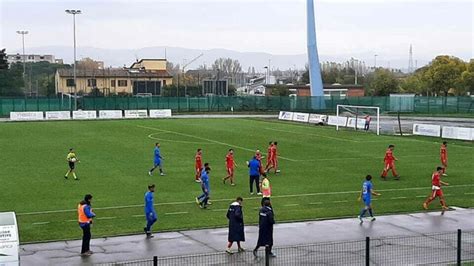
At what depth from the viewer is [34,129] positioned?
201 feet

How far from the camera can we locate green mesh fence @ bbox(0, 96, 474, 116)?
8875 cm

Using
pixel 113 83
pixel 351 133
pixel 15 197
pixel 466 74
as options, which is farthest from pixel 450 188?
pixel 113 83

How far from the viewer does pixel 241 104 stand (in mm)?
97812

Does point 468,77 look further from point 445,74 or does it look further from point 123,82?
point 123,82

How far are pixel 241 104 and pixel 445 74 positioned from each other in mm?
37741

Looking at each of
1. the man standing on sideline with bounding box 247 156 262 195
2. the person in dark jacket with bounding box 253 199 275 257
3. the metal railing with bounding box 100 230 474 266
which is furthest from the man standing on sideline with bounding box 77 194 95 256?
the man standing on sideline with bounding box 247 156 262 195

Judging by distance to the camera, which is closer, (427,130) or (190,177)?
(190,177)

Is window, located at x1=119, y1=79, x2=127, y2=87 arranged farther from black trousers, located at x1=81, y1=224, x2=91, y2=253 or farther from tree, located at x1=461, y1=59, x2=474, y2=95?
black trousers, located at x1=81, y1=224, x2=91, y2=253

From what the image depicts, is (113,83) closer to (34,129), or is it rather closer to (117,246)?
(34,129)

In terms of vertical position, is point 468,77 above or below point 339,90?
above

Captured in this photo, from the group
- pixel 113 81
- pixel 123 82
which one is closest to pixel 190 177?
pixel 113 81

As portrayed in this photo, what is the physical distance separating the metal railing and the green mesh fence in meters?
69.3

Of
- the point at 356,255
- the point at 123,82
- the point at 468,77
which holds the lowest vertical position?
the point at 356,255

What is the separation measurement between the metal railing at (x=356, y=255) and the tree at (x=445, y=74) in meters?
97.6
